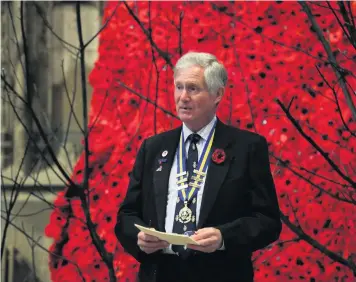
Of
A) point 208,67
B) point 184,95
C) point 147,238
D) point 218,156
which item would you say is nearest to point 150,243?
point 147,238

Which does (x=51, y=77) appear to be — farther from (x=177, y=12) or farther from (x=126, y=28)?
(x=177, y=12)

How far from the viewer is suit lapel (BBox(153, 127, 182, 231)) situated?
9.46ft

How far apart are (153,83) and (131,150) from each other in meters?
0.49

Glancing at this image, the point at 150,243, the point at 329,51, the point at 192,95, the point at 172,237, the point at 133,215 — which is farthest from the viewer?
the point at 329,51

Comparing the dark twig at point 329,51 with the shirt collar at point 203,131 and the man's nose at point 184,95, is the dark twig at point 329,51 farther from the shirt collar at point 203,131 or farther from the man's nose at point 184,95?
the man's nose at point 184,95

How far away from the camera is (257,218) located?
2854mm

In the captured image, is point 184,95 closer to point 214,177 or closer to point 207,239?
point 214,177

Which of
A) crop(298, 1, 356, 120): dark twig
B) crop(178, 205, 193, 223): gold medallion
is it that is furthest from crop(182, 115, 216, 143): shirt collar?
crop(298, 1, 356, 120): dark twig

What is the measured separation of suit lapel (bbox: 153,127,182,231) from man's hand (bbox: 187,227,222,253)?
202 mm

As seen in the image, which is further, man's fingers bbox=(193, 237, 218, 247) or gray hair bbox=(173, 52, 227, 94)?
gray hair bbox=(173, 52, 227, 94)

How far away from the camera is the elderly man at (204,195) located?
9.30 feet

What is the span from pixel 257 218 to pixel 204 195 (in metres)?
0.21

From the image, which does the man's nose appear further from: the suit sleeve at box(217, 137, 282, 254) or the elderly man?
the suit sleeve at box(217, 137, 282, 254)

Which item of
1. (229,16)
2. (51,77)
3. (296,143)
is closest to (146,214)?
(296,143)
